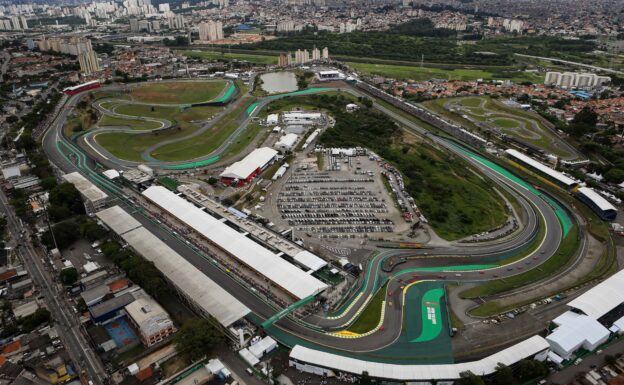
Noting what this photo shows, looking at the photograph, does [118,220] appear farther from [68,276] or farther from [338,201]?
[338,201]

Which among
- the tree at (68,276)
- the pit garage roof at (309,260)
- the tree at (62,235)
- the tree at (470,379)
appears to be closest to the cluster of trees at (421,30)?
the pit garage roof at (309,260)

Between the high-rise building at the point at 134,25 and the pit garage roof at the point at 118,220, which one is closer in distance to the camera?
the pit garage roof at the point at 118,220

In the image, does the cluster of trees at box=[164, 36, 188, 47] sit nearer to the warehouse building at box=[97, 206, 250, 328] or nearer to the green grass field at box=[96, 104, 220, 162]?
the green grass field at box=[96, 104, 220, 162]

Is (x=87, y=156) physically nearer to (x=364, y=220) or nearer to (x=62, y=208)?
(x=62, y=208)

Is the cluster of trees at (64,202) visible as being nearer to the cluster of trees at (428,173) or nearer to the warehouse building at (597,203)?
the cluster of trees at (428,173)

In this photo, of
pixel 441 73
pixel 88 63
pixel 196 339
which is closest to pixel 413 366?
pixel 196 339

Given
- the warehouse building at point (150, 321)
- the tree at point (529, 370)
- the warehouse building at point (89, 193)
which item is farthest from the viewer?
the warehouse building at point (89, 193)
